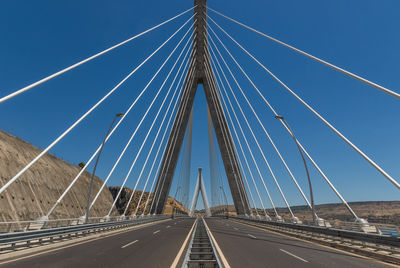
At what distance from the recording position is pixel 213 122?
147ft

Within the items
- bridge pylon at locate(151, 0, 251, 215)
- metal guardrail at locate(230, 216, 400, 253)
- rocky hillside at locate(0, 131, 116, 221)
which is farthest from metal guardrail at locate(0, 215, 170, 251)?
bridge pylon at locate(151, 0, 251, 215)

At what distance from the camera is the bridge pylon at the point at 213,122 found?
40250 millimetres

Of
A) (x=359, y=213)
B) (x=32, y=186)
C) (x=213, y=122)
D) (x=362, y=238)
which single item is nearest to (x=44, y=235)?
(x=362, y=238)

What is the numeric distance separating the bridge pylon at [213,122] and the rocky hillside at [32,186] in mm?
14861

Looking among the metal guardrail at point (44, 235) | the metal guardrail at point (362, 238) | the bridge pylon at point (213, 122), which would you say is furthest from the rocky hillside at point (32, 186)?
the metal guardrail at point (362, 238)

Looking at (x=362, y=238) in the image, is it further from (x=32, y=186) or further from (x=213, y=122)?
(x=213, y=122)

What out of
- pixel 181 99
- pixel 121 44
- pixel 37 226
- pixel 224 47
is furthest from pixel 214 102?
pixel 37 226

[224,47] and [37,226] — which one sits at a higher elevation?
[224,47]

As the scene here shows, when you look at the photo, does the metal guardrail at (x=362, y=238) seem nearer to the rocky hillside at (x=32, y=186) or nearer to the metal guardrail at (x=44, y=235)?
the metal guardrail at (x=44, y=235)

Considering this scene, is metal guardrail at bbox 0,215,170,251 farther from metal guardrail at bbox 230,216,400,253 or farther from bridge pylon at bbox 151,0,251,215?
bridge pylon at bbox 151,0,251,215

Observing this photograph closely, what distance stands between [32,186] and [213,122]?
93.9 feet

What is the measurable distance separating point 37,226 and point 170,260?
786 centimetres

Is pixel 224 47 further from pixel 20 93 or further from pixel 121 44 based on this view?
pixel 20 93

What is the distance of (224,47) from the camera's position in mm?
30984
